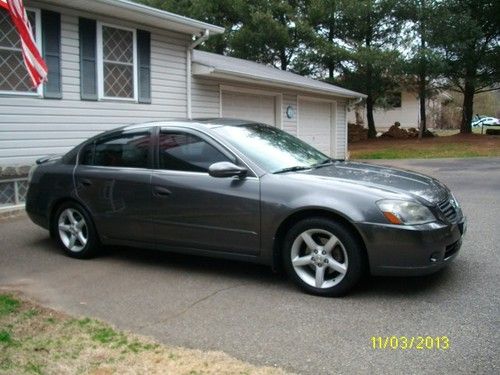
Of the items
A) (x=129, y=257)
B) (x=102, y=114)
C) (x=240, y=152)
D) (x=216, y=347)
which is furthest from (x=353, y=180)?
(x=102, y=114)

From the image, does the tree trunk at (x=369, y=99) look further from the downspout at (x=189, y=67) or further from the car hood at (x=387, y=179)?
the car hood at (x=387, y=179)

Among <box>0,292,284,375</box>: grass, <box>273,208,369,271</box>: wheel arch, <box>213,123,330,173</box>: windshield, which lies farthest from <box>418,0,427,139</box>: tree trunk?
<box>0,292,284,375</box>: grass

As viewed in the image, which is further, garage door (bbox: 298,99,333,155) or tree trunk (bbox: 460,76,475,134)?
tree trunk (bbox: 460,76,475,134)

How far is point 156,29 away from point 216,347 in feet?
29.4

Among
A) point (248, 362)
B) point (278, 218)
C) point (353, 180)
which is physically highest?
point (353, 180)

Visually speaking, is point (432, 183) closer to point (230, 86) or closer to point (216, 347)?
point (216, 347)

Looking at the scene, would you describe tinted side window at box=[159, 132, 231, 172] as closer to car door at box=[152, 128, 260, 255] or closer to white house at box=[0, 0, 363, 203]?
car door at box=[152, 128, 260, 255]

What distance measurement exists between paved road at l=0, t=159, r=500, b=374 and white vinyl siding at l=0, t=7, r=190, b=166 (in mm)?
3274

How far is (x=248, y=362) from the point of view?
3.45 m

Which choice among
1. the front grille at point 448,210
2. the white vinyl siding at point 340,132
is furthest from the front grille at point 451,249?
Result: the white vinyl siding at point 340,132

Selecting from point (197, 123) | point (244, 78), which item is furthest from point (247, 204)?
point (244, 78)

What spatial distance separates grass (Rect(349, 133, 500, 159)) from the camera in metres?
21.6

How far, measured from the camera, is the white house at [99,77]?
9.10 m

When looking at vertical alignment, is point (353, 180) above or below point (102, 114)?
below
